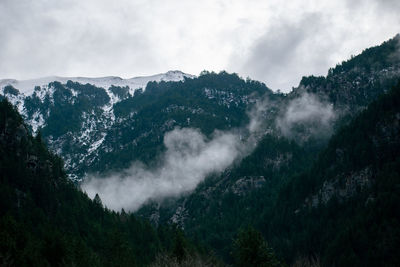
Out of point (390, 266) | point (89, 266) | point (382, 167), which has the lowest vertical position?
point (390, 266)

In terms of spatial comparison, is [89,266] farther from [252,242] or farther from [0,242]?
[252,242]

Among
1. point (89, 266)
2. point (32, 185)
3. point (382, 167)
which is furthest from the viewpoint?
point (382, 167)

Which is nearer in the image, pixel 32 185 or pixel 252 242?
pixel 252 242

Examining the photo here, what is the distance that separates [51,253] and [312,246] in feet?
396

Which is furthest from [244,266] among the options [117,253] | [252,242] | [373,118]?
[373,118]

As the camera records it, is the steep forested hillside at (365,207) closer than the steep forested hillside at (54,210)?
No

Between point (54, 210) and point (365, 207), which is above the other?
point (54, 210)

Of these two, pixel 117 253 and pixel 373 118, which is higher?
pixel 373 118

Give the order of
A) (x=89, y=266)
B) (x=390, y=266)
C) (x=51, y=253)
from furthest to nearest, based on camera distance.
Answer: (x=390, y=266) < (x=89, y=266) < (x=51, y=253)

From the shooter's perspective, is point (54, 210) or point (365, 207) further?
point (54, 210)

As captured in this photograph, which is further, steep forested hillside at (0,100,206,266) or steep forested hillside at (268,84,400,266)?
steep forested hillside at (268,84,400,266)

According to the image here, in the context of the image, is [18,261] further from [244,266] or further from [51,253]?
[244,266]

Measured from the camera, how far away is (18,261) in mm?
72812

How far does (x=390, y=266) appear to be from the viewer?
413 ft
